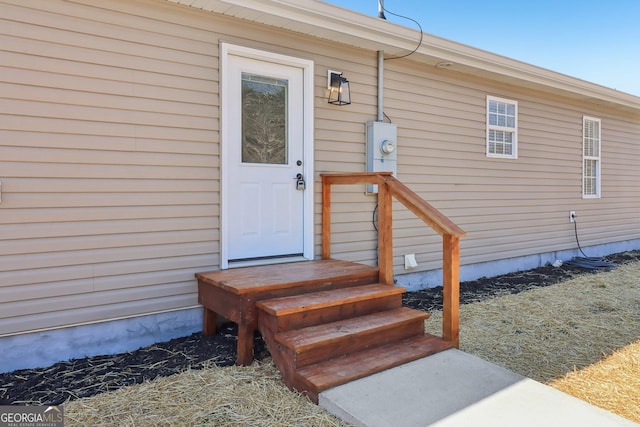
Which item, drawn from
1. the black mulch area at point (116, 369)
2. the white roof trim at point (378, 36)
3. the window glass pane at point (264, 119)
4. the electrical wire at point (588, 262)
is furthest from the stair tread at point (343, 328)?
the electrical wire at point (588, 262)

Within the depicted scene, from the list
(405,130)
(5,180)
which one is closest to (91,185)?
(5,180)

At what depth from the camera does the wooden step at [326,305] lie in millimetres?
2611

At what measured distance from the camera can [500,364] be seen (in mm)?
2916

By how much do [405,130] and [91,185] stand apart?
3192 mm

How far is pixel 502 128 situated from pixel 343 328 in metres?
4.27

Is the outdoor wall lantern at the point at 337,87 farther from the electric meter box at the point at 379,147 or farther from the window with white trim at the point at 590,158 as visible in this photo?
the window with white trim at the point at 590,158

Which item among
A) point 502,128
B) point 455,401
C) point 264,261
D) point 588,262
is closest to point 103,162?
point 264,261

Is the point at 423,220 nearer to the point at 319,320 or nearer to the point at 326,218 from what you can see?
the point at 319,320

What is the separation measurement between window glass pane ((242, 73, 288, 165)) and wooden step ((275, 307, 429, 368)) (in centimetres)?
166

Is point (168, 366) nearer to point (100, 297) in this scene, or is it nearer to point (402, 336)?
point (100, 297)

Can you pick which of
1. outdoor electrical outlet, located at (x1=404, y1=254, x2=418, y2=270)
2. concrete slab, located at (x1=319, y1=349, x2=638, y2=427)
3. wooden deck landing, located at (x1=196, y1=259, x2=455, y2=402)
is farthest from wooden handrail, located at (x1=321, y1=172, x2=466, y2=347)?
outdoor electrical outlet, located at (x1=404, y1=254, x2=418, y2=270)

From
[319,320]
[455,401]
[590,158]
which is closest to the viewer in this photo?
[455,401]

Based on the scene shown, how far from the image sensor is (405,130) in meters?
4.75

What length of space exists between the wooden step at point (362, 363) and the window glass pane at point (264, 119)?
1.88m
